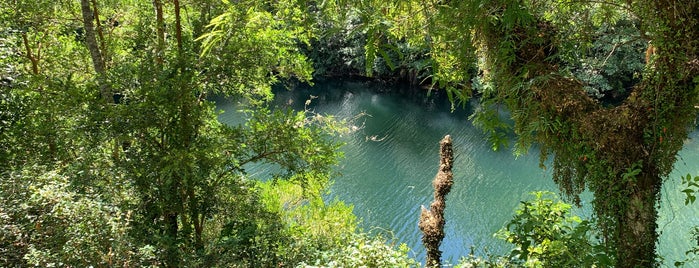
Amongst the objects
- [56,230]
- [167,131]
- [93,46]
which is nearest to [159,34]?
[93,46]

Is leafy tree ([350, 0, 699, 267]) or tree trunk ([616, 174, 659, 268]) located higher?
leafy tree ([350, 0, 699, 267])

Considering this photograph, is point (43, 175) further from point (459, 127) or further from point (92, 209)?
point (459, 127)

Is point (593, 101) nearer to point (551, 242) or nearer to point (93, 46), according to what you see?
point (551, 242)

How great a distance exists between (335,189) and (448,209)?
308cm

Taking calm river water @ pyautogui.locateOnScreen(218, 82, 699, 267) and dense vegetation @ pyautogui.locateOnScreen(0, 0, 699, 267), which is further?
calm river water @ pyautogui.locateOnScreen(218, 82, 699, 267)

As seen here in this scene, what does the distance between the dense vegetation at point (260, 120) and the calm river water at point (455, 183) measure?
7.64ft

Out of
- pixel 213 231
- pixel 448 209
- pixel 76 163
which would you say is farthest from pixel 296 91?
pixel 76 163

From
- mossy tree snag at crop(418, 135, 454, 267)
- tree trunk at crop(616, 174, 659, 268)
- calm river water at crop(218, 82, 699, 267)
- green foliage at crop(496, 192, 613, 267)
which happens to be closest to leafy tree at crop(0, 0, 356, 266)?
mossy tree snag at crop(418, 135, 454, 267)

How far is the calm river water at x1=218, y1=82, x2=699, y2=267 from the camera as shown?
380 inches

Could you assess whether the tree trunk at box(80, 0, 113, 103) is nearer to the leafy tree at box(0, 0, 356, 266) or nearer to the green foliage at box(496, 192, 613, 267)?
the leafy tree at box(0, 0, 356, 266)

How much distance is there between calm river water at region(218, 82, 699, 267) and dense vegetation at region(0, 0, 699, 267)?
2328mm

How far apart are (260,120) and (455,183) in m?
8.37

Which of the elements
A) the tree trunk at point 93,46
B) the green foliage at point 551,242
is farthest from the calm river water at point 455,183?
the green foliage at point 551,242

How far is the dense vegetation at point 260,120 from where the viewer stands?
2.95 metres
